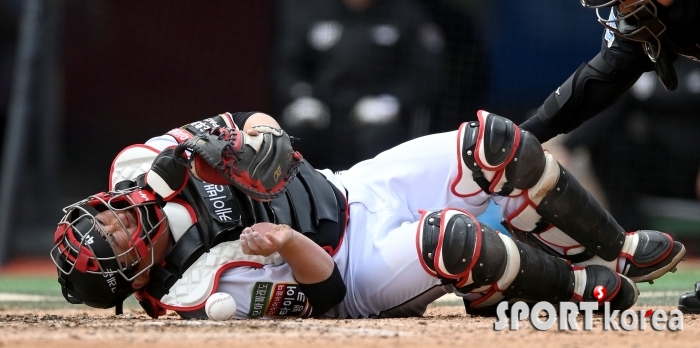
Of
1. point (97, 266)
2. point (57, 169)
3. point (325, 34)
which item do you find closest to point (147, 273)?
point (97, 266)

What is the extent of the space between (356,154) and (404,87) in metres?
0.63

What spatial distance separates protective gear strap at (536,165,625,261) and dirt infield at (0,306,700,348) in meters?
0.38

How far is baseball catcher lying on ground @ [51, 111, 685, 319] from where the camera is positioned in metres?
2.76

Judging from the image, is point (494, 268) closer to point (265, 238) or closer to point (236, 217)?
point (265, 238)

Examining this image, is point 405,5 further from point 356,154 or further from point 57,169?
point 57,169

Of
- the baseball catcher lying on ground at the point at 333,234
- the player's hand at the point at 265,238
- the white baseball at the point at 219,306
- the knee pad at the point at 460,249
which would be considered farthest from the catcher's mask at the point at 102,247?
the knee pad at the point at 460,249

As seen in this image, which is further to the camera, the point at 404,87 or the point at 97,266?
the point at 404,87

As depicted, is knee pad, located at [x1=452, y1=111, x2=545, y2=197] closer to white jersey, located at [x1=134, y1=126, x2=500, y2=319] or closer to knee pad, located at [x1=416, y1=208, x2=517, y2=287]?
white jersey, located at [x1=134, y1=126, x2=500, y2=319]

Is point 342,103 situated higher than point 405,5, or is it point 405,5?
point 405,5

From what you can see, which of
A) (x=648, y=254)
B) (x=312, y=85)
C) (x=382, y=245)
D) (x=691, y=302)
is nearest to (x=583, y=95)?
(x=648, y=254)

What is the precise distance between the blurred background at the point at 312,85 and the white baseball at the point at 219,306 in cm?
415

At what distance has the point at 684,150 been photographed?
7.03 meters

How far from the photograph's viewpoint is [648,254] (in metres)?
3.23

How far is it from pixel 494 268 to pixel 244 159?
811 millimetres
